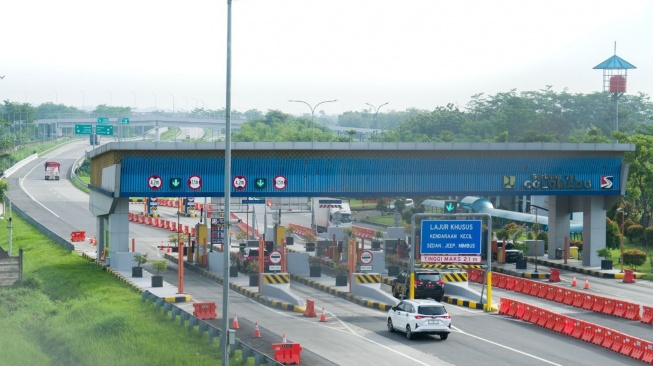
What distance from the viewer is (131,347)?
122 ft

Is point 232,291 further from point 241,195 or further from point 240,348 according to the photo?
point 240,348

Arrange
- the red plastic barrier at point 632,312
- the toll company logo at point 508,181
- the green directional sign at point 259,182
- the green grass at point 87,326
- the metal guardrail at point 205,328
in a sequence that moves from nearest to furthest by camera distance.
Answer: the metal guardrail at point 205,328 → the green grass at point 87,326 → the red plastic barrier at point 632,312 → the green directional sign at point 259,182 → the toll company logo at point 508,181

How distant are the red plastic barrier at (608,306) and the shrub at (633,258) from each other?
2145cm

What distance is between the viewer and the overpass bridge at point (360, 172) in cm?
5834

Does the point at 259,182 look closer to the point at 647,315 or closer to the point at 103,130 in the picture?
the point at 103,130

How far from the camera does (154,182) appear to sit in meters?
58.4

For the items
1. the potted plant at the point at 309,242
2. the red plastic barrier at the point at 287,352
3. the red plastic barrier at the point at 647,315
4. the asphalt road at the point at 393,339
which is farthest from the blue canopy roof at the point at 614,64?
Answer: the red plastic barrier at the point at 287,352

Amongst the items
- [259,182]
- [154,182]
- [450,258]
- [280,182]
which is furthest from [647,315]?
[154,182]

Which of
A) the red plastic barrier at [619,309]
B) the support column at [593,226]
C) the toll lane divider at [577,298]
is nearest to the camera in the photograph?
the toll lane divider at [577,298]

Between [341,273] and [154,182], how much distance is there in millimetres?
11700

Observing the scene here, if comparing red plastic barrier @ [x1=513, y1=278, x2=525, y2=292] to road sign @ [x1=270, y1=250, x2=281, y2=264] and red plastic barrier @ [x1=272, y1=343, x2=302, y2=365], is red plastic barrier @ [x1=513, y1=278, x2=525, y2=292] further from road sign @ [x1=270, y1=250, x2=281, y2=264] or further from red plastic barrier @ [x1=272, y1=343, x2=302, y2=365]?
red plastic barrier @ [x1=272, y1=343, x2=302, y2=365]

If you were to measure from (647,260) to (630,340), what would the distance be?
37443 mm

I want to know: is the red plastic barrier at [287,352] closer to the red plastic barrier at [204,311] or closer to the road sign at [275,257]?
the red plastic barrier at [204,311]

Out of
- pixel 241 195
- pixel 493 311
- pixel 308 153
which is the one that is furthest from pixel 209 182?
pixel 493 311
